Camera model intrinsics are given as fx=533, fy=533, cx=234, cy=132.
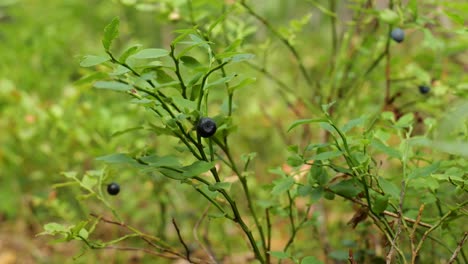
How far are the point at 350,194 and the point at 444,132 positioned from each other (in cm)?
34

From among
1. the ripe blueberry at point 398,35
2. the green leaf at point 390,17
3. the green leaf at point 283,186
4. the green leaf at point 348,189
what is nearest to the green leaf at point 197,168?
the green leaf at point 283,186

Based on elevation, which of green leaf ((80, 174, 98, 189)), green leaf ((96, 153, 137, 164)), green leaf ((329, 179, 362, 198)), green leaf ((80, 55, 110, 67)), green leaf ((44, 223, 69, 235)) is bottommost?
green leaf ((80, 174, 98, 189))

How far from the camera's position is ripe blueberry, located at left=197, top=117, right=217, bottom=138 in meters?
0.79

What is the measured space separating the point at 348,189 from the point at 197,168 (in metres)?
0.27

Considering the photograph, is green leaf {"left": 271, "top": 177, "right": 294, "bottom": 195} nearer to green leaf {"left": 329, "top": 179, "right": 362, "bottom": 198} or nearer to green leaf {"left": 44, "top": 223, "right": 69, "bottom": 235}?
green leaf {"left": 329, "top": 179, "right": 362, "bottom": 198}

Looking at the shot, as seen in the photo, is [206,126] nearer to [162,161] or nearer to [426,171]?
[162,161]

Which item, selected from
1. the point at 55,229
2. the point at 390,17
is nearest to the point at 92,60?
the point at 55,229

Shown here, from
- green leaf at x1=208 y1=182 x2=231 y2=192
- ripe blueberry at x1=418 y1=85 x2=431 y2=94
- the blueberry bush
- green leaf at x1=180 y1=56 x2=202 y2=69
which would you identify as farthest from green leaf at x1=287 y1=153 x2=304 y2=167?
ripe blueberry at x1=418 y1=85 x2=431 y2=94

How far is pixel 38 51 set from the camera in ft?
9.36

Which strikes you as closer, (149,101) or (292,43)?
(149,101)

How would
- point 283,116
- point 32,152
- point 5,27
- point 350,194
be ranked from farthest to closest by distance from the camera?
1. point 283,116
2. point 5,27
3. point 32,152
4. point 350,194

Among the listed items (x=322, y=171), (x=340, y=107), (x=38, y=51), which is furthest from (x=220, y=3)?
(x=38, y=51)

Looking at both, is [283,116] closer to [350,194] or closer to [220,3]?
[220,3]

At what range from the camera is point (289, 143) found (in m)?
1.74
